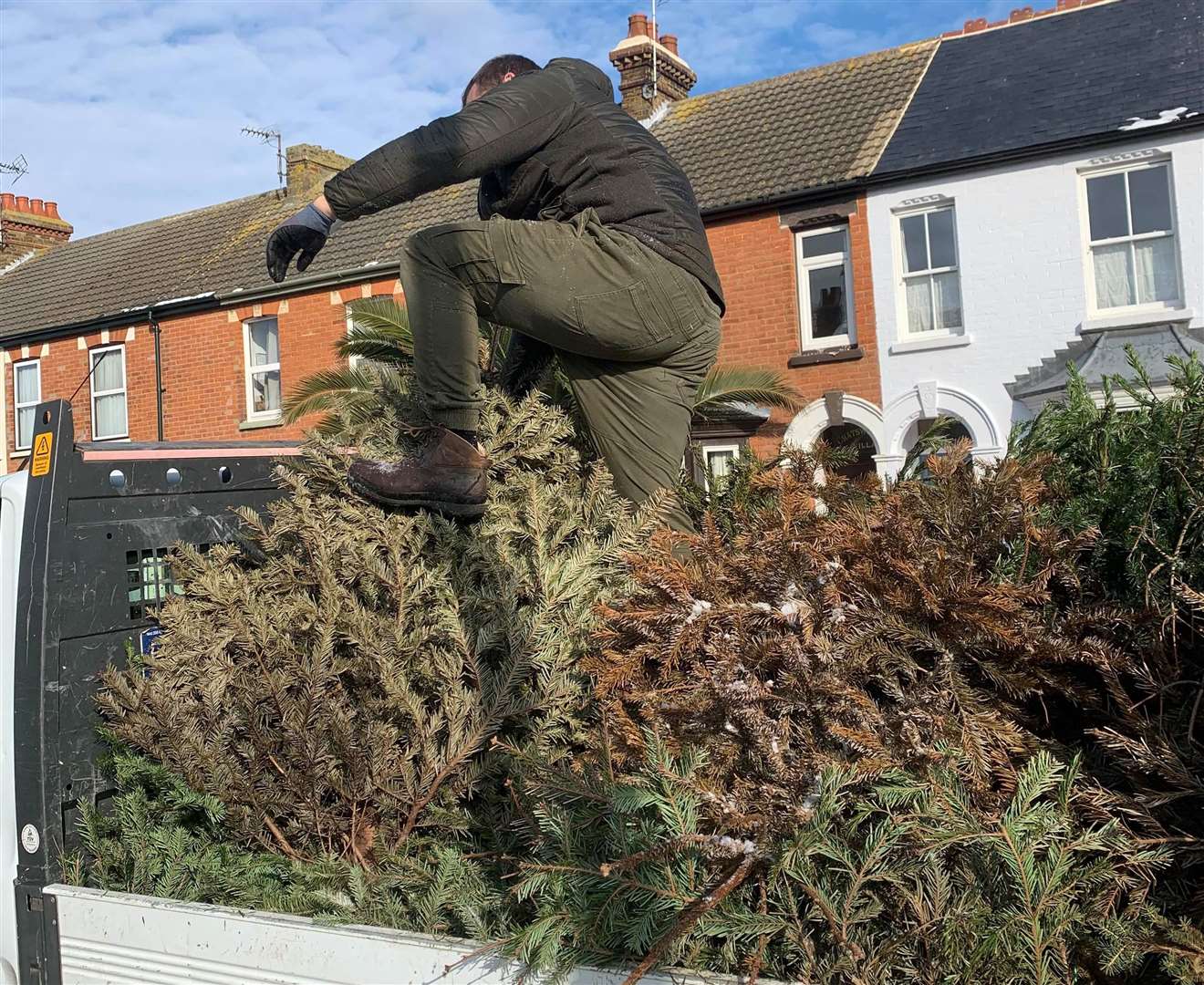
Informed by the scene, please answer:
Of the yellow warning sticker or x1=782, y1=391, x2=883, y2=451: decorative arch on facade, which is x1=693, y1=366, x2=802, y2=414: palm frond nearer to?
x1=782, y1=391, x2=883, y2=451: decorative arch on facade

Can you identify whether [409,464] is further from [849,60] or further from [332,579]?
[849,60]

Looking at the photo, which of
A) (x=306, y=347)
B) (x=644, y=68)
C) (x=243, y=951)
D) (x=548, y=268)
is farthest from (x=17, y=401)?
(x=243, y=951)

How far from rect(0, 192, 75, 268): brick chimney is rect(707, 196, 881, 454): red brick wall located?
17.3 m

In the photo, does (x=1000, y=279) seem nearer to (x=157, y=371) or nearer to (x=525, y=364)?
(x=525, y=364)

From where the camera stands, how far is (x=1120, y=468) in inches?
77.9

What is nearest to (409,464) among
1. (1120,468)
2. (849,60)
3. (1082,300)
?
(1120,468)

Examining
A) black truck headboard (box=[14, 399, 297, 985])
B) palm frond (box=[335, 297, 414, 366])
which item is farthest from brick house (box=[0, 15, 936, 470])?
black truck headboard (box=[14, 399, 297, 985])

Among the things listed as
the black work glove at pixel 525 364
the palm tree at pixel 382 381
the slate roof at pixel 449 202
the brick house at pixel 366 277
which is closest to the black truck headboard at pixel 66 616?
the palm tree at pixel 382 381

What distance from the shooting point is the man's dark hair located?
9.93ft

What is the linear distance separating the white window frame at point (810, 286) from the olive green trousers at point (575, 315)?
12477mm

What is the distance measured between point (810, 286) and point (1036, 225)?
2949 mm

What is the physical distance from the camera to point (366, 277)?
18.2m

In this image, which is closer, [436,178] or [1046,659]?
[1046,659]

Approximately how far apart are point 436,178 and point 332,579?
101 centimetres
